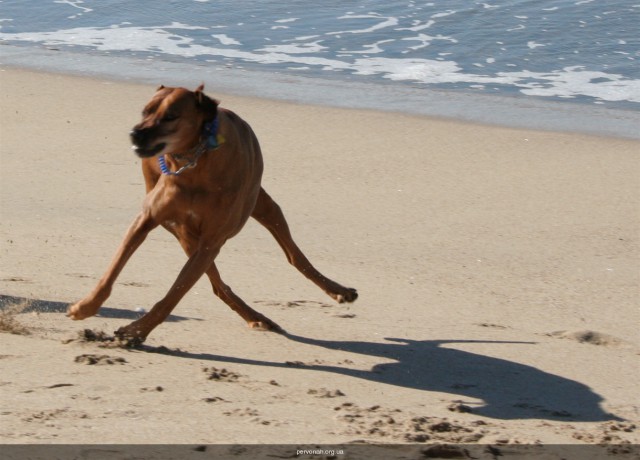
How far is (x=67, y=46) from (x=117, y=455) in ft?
39.9

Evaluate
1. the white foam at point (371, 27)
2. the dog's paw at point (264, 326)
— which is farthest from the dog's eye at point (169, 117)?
the white foam at point (371, 27)

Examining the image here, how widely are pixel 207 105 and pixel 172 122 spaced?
7.8 inches

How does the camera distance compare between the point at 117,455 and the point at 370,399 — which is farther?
the point at 370,399

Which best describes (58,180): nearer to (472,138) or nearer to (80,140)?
(80,140)

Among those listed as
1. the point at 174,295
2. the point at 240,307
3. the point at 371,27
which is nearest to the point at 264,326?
the point at 240,307

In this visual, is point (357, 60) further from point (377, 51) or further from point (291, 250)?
point (291, 250)

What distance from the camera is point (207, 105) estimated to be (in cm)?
494

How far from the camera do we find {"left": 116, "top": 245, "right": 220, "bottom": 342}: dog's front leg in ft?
17.0

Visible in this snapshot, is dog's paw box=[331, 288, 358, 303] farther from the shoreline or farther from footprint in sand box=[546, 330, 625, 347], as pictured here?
the shoreline

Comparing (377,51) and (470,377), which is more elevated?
(377,51)

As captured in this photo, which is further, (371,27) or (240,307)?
(371,27)

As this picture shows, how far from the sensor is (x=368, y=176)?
9.14m

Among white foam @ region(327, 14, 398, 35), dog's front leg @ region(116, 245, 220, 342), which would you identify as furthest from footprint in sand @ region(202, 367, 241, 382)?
white foam @ region(327, 14, 398, 35)

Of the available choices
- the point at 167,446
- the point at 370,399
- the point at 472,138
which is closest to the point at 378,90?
the point at 472,138
